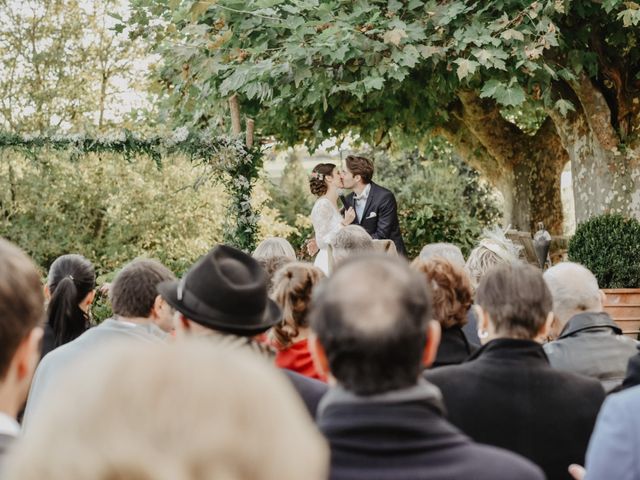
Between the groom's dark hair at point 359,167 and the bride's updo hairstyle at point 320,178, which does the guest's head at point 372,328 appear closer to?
the bride's updo hairstyle at point 320,178

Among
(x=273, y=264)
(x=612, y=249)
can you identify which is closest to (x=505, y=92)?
(x=612, y=249)

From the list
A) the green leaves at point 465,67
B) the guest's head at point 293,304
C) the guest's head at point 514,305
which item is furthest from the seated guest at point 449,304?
the green leaves at point 465,67

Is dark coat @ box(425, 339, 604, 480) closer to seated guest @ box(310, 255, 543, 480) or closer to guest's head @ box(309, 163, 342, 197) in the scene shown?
seated guest @ box(310, 255, 543, 480)

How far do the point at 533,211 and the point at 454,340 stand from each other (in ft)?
38.2

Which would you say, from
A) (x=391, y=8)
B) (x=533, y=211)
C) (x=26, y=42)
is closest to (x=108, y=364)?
(x=391, y=8)

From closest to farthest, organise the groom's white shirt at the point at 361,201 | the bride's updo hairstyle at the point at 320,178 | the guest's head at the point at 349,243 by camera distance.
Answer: the guest's head at the point at 349,243 < the bride's updo hairstyle at the point at 320,178 < the groom's white shirt at the point at 361,201

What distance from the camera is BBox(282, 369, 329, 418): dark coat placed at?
2938 mm

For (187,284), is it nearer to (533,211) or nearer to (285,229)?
(533,211)

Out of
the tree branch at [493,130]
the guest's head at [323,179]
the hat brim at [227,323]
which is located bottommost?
the hat brim at [227,323]

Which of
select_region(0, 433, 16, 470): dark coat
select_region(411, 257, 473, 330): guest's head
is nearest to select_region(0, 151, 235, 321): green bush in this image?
select_region(411, 257, 473, 330): guest's head

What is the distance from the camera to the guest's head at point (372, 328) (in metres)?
1.98

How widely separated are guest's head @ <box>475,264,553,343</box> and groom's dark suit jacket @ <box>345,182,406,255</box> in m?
6.05

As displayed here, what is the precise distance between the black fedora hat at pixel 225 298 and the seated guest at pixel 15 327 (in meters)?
1.05

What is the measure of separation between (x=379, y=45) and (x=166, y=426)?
8683 millimetres
